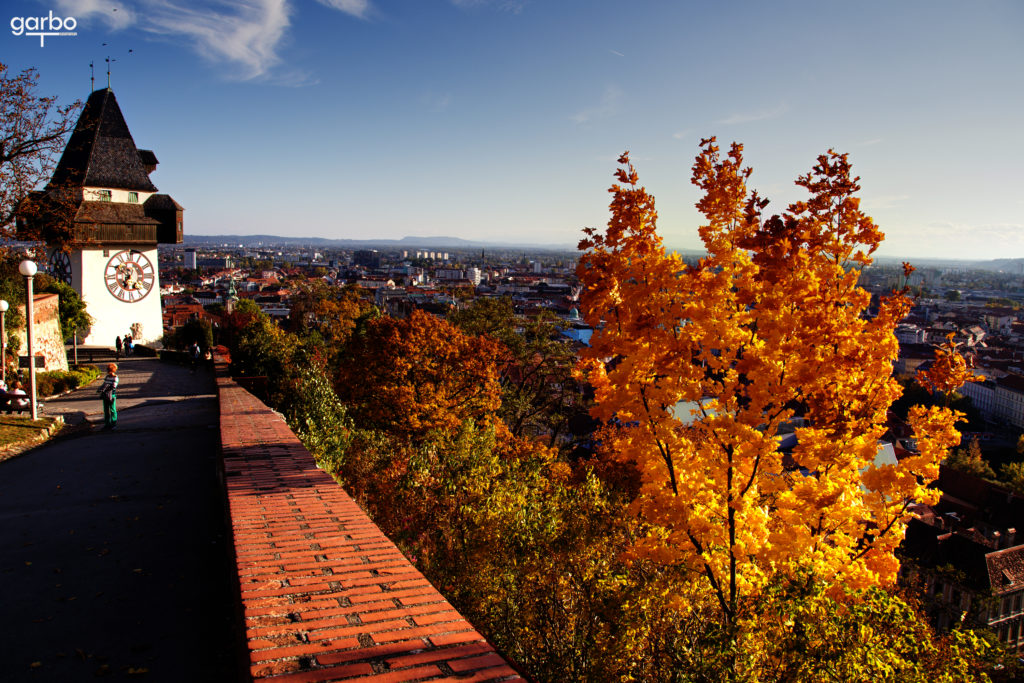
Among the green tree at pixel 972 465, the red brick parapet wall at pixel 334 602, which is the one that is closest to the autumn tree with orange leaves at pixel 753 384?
the red brick parapet wall at pixel 334 602

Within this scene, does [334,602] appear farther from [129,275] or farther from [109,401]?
[129,275]

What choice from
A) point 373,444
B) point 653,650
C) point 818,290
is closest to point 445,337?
point 373,444

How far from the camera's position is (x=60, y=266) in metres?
29.5

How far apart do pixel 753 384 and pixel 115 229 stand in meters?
31.2

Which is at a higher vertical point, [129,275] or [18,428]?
[129,275]

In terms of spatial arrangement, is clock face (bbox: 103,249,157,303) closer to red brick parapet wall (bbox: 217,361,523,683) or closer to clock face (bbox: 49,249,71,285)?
clock face (bbox: 49,249,71,285)

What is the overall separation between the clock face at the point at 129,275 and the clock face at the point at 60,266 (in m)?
1.39

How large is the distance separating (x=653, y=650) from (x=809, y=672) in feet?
2.81

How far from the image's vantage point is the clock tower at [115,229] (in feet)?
95.5

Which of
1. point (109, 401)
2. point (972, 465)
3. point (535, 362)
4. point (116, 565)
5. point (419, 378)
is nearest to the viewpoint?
point (116, 565)

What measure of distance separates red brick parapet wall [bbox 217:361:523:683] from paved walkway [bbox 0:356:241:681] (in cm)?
85

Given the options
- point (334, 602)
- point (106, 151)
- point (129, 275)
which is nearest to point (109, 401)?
point (334, 602)

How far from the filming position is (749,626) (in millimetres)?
4031

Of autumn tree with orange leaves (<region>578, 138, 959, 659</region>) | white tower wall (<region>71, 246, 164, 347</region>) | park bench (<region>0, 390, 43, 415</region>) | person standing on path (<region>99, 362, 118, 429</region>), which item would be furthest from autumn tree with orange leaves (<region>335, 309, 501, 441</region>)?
white tower wall (<region>71, 246, 164, 347</region>)
